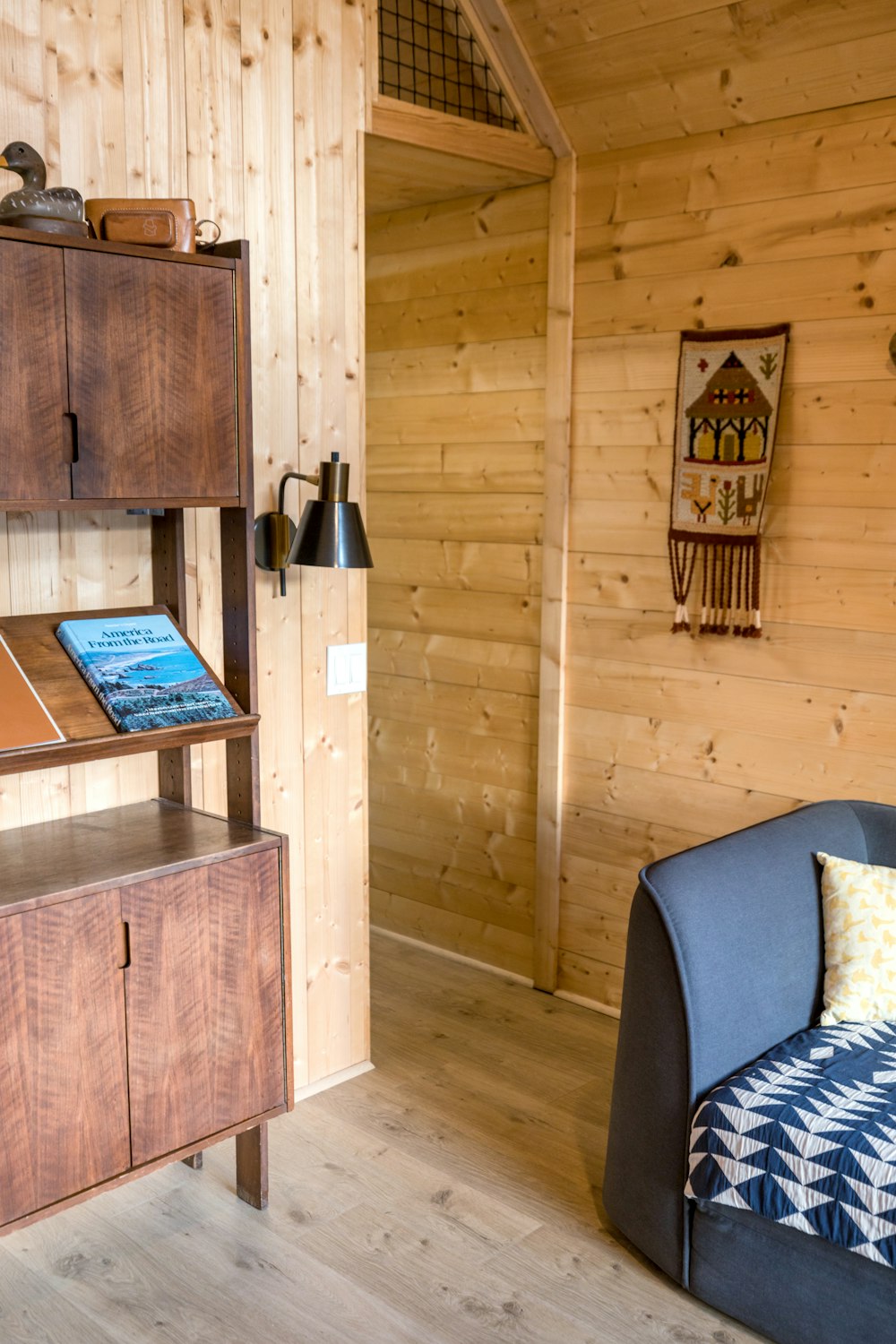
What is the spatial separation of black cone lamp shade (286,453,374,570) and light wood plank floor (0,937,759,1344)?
1.35 m

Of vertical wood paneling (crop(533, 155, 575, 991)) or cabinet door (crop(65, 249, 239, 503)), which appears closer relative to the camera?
cabinet door (crop(65, 249, 239, 503))

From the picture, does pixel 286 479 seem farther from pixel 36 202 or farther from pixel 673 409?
pixel 673 409

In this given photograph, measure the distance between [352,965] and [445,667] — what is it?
1130 millimetres

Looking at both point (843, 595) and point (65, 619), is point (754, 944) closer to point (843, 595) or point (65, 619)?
point (843, 595)

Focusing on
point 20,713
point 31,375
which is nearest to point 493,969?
point 20,713

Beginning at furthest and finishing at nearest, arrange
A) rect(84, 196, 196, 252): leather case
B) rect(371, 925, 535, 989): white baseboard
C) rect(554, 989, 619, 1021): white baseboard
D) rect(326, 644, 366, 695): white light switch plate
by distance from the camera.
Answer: rect(371, 925, 535, 989): white baseboard < rect(554, 989, 619, 1021): white baseboard < rect(326, 644, 366, 695): white light switch plate < rect(84, 196, 196, 252): leather case

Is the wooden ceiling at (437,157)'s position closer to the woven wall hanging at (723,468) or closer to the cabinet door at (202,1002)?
the woven wall hanging at (723,468)

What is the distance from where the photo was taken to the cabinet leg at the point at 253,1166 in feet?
8.47

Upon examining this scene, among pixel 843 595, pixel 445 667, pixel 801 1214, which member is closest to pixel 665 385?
pixel 843 595

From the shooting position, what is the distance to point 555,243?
3.53m

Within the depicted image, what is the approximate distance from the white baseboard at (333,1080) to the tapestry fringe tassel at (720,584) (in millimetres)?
1425

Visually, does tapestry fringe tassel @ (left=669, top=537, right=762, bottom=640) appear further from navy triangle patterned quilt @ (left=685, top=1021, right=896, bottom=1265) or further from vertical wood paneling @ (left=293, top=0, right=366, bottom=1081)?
navy triangle patterned quilt @ (left=685, top=1021, right=896, bottom=1265)

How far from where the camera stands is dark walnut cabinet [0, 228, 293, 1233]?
2086 mm

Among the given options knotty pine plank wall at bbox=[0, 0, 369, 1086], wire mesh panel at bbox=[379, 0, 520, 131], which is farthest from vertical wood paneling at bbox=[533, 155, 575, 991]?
knotty pine plank wall at bbox=[0, 0, 369, 1086]
